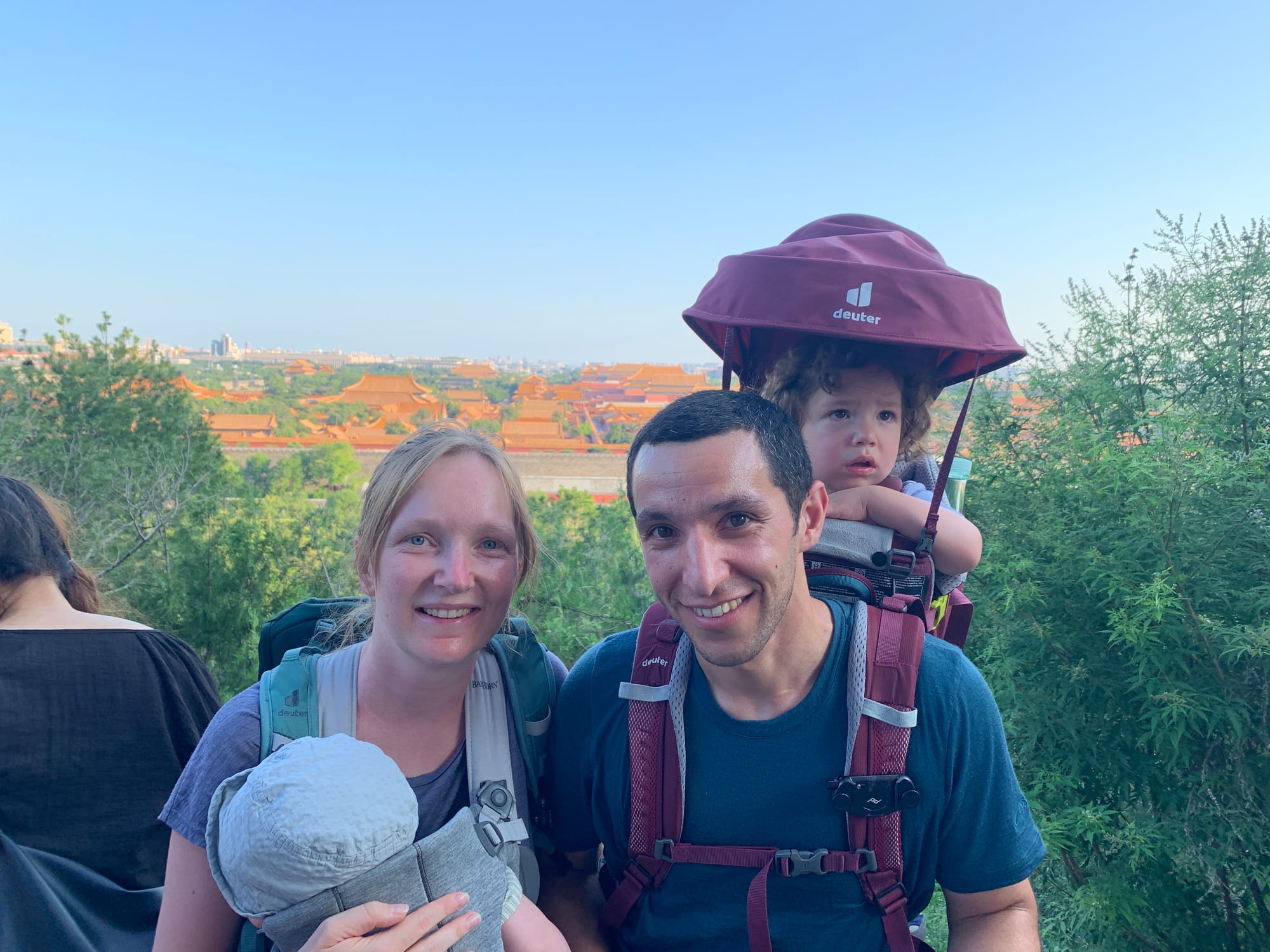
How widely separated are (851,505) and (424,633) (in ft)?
3.93

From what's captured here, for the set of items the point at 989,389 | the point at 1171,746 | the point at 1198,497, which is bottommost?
the point at 1171,746

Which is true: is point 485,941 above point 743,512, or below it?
below

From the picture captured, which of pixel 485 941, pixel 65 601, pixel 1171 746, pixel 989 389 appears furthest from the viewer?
pixel 989 389

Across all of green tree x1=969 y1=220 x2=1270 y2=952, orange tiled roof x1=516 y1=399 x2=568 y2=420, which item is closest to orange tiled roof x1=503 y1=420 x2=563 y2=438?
orange tiled roof x1=516 y1=399 x2=568 y2=420

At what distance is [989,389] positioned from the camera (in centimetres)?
648

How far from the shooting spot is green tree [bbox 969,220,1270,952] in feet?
14.7

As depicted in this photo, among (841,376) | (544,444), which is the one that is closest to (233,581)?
(841,376)

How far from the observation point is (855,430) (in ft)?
7.03

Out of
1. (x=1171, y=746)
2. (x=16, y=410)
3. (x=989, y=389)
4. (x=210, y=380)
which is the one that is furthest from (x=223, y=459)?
(x=210, y=380)

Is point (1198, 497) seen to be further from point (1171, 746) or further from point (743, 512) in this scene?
point (743, 512)

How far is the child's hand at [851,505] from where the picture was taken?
7.00 feet

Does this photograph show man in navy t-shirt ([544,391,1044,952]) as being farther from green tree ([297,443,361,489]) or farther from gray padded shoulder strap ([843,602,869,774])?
green tree ([297,443,361,489])

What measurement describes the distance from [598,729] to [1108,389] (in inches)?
227

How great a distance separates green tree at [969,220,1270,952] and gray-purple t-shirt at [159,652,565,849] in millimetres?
4128
